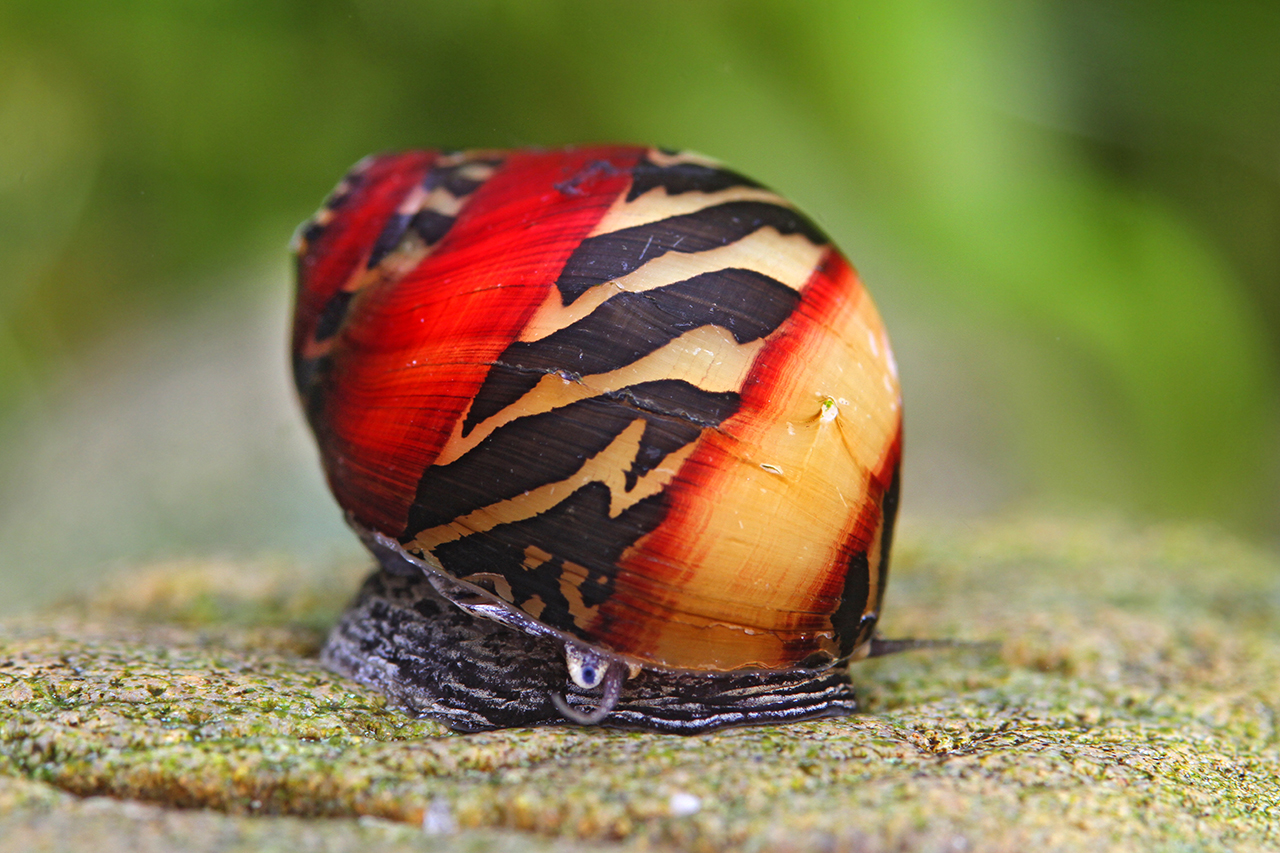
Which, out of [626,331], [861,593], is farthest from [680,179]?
[861,593]

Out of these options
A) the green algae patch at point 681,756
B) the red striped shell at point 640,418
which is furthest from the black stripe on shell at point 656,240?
the green algae patch at point 681,756

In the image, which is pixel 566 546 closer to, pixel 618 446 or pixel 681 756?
pixel 618 446

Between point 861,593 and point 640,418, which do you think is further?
point 861,593

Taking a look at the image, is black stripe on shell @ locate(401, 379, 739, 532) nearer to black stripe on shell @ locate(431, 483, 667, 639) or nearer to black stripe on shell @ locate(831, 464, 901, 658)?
black stripe on shell @ locate(431, 483, 667, 639)

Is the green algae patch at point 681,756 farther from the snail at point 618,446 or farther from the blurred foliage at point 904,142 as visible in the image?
the blurred foliage at point 904,142

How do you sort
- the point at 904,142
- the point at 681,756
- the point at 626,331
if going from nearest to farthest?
the point at 681,756, the point at 626,331, the point at 904,142

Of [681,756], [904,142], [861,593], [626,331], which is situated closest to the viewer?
[681,756]

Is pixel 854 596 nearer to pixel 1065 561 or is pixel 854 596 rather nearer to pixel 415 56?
pixel 1065 561

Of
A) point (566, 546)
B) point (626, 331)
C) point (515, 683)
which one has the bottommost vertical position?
point (515, 683)

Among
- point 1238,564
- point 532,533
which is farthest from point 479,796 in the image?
point 1238,564
